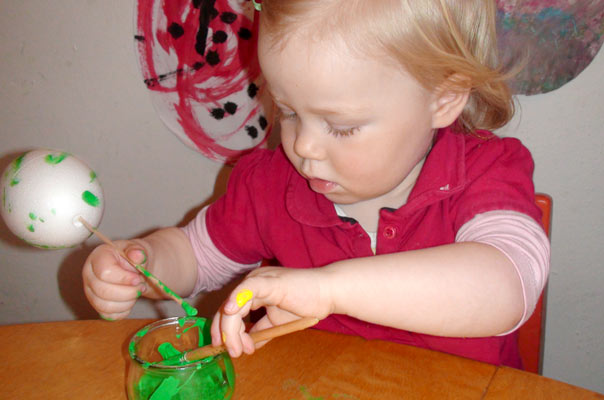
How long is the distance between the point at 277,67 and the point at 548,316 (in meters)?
0.99

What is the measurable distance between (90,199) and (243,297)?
306 millimetres

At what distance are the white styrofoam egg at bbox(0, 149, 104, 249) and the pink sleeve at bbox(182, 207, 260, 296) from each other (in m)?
0.27

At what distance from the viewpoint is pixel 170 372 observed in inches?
Result: 17.9

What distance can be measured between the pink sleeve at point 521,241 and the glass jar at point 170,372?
0.33 metres

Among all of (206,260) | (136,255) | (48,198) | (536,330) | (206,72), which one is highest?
(206,72)

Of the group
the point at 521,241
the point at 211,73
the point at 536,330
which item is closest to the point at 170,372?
the point at 521,241

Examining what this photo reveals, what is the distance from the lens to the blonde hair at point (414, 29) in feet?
1.85

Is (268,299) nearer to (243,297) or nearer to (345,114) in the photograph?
(243,297)

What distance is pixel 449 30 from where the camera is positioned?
24.2 inches

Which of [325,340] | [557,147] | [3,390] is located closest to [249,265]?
[325,340]

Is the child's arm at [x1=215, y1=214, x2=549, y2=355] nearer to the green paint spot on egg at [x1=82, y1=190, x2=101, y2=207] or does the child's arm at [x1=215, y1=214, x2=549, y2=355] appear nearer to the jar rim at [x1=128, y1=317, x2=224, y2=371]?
the jar rim at [x1=128, y1=317, x2=224, y2=371]

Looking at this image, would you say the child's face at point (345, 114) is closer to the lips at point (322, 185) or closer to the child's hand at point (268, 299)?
the lips at point (322, 185)

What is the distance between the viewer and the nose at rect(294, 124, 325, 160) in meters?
0.61

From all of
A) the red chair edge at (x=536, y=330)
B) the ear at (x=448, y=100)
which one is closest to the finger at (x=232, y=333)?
the ear at (x=448, y=100)
